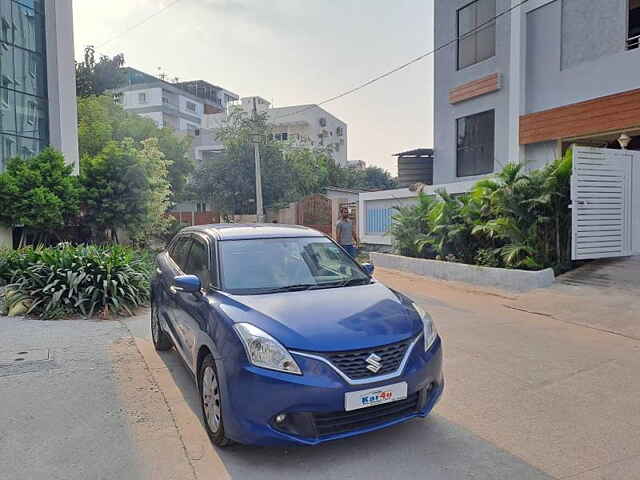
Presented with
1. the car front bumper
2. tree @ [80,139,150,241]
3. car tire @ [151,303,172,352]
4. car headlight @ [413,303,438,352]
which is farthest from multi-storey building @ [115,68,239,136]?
the car front bumper

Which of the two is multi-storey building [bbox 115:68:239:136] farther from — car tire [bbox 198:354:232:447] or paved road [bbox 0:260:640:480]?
car tire [bbox 198:354:232:447]

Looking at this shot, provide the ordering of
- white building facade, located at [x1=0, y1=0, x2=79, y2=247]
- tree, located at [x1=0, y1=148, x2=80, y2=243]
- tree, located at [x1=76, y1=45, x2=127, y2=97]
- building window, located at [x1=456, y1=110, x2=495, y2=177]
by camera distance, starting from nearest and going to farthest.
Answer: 1. tree, located at [x1=0, y1=148, x2=80, y2=243]
2. building window, located at [x1=456, y1=110, x2=495, y2=177]
3. white building facade, located at [x1=0, y1=0, x2=79, y2=247]
4. tree, located at [x1=76, y1=45, x2=127, y2=97]

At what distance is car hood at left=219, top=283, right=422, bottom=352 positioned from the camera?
10.7ft

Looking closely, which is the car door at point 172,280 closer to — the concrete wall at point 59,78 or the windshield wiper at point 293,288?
the windshield wiper at point 293,288

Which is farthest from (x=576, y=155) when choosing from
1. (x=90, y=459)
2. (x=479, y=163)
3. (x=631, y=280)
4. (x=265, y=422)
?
(x=90, y=459)

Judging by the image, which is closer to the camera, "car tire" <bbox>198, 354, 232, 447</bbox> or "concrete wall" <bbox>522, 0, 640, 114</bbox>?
"car tire" <bbox>198, 354, 232, 447</bbox>

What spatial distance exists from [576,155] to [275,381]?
27.0 feet

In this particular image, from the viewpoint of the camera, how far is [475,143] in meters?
16.6

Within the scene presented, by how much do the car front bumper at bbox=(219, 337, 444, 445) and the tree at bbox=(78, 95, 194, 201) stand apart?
22.8 meters

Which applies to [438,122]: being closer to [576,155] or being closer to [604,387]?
[576,155]

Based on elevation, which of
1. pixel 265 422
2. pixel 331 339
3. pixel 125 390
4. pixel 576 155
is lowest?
pixel 125 390

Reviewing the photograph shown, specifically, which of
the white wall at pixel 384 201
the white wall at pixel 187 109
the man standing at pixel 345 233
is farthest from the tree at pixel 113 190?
the white wall at pixel 187 109

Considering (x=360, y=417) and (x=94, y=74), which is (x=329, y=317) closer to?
(x=360, y=417)

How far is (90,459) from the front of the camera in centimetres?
342
